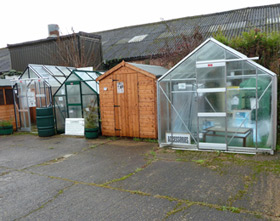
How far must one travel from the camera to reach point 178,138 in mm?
7703

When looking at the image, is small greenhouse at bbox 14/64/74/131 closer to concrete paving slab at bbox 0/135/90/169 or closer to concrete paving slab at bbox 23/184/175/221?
concrete paving slab at bbox 0/135/90/169

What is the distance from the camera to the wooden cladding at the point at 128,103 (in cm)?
881

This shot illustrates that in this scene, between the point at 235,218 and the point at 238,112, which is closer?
the point at 235,218

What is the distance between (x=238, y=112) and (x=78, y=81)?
6744 millimetres

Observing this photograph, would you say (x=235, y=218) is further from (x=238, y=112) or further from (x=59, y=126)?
(x=59, y=126)

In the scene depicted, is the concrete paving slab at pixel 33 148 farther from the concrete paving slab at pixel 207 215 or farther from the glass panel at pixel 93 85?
the concrete paving slab at pixel 207 215

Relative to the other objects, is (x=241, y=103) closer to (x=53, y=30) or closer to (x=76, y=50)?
(x=76, y=50)

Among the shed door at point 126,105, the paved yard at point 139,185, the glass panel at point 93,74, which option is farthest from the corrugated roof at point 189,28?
the paved yard at point 139,185

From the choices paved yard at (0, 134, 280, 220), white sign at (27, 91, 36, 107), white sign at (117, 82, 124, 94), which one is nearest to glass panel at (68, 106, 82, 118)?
white sign at (117, 82, 124, 94)

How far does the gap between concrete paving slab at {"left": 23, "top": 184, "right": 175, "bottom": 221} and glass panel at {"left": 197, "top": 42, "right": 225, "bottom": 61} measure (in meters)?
4.49

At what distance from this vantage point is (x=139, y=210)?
4055 mm

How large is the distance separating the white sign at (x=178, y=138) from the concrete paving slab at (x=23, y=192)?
363 centimetres

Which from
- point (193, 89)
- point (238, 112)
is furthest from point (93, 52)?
point (238, 112)

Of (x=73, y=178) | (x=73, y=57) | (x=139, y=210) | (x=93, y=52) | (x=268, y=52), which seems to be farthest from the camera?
(x=93, y=52)
